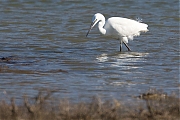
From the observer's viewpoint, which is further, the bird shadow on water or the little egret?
the little egret

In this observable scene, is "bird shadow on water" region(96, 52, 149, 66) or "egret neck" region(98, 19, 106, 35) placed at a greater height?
"egret neck" region(98, 19, 106, 35)

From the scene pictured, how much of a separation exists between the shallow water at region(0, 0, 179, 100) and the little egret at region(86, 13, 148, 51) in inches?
13.7

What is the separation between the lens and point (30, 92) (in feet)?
26.0

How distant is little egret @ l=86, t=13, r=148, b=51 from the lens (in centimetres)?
1270

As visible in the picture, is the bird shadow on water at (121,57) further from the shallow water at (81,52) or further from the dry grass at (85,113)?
the dry grass at (85,113)

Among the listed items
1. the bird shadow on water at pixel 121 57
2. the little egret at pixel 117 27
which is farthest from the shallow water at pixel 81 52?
the little egret at pixel 117 27

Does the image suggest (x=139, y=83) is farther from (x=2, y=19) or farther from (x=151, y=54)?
(x=2, y=19)

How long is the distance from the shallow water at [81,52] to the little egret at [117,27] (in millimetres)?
347

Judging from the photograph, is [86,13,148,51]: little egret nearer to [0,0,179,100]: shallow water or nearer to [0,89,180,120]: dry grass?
[0,0,179,100]: shallow water

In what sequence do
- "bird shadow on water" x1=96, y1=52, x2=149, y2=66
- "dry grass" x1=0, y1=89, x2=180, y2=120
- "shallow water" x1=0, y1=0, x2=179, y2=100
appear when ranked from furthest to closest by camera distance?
"bird shadow on water" x1=96, y1=52, x2=149, y2=66
"shallow water" x1=0, y1=0, x2=179, y2=100
"dry grass" x1=0, y1=89, x2=180, y2=120

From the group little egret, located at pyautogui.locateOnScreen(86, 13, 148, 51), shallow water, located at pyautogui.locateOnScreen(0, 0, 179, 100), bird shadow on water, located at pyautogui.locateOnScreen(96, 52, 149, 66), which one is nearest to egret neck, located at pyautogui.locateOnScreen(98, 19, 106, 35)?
little egret, located at pyautogui.locateOnScreen(86, 13, 148, 51)

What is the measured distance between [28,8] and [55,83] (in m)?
11.5

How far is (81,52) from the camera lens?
12.2 meters

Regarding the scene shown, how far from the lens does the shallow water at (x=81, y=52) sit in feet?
27.8
